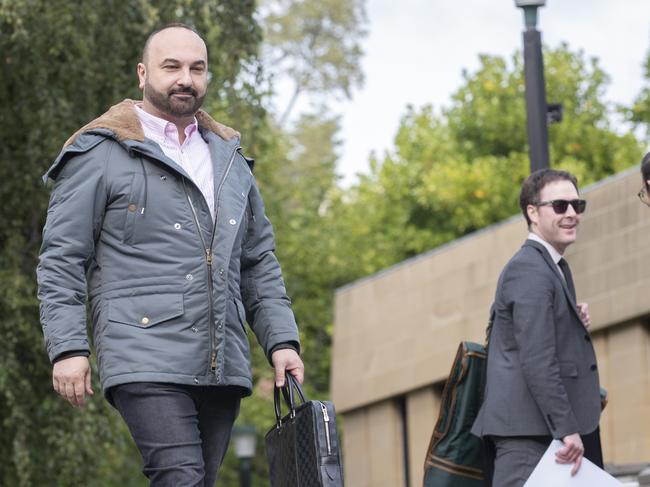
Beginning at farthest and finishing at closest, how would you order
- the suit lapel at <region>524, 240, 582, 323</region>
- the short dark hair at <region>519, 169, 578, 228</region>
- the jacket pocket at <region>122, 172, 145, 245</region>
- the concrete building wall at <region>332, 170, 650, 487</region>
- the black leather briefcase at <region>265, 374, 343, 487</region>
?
the concrete building wall at <region>332, 170, 650, 487</region>, the short dark hair at <region>519, 169, 578, 228</region>, the suit lapel at <region>524, 240, 582, 323</region>, the jacket pocket at <region>122, 172, 145, 245</region>, the black leather briefcase at <region>265, 374, 343, 487</region>

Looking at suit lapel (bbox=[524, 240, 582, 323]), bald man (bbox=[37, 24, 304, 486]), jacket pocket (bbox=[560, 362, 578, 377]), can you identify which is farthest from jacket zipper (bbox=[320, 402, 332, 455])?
suit lapel (bbox=[524, 240, 582, 323])

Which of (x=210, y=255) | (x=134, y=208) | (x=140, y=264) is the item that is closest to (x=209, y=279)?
(x=210, y=255)

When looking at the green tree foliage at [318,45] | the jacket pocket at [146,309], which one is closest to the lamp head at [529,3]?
the jacket pocket at [146,309]

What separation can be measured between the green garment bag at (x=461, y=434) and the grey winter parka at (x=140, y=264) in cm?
148

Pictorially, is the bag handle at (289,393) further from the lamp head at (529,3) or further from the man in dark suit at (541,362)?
the lamp head at (529,3)

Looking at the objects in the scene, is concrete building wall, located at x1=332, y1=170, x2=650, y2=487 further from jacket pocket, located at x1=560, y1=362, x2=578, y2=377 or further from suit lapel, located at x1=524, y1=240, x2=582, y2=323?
jacket pocket, located at x1=560, y1=362, x2=578, y2=377

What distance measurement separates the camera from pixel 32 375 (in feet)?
50.5

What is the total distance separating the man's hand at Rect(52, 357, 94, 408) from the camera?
5.50 metres

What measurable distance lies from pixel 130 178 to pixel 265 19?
42341 mm

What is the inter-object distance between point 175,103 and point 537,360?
77.4 inches

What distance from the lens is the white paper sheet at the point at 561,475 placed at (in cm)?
675

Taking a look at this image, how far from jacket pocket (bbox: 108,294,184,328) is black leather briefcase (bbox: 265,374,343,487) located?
482mm

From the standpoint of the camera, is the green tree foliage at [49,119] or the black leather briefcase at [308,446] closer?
the black leather briefcase at [308,446]

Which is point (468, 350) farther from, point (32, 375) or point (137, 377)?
point (32, 375)
